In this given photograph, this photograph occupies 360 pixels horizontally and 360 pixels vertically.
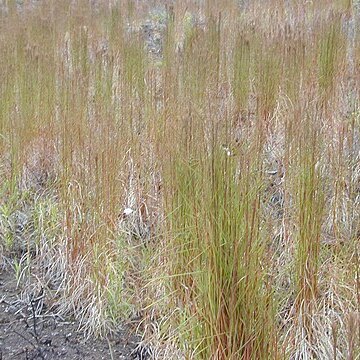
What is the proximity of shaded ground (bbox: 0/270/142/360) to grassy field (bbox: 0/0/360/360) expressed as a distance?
7 centimetres

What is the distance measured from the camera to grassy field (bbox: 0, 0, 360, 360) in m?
1.71

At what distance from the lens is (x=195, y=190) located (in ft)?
6.50

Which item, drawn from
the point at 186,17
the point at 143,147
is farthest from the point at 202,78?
the point at 186,17

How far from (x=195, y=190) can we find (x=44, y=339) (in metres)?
0.88

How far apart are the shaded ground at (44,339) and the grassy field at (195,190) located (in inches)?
2.7

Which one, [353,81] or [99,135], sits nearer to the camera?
[99,135]

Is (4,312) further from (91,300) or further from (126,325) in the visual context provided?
(126,325)

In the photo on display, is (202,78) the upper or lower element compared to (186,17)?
lower

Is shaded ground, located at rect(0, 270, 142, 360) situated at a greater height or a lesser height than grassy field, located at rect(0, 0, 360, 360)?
lesser

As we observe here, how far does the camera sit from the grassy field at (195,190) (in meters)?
1.71

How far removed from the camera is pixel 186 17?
561 cm

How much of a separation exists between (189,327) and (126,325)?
0.50m

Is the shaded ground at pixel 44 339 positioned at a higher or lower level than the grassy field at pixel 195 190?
lower

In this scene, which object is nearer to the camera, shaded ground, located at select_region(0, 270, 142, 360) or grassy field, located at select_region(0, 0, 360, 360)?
grassy field, located at select_region(0, 0, 360, 360)
